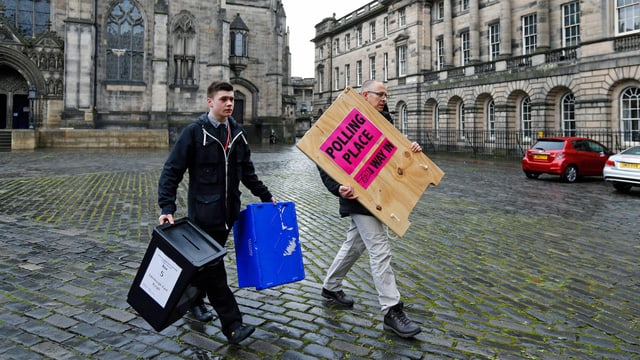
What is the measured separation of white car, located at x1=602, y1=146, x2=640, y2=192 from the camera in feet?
39.2

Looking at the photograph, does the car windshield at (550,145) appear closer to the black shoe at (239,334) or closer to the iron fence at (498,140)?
the iron fence at (498,140)

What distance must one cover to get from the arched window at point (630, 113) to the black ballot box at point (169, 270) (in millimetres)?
24377

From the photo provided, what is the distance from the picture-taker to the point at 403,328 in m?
3.43

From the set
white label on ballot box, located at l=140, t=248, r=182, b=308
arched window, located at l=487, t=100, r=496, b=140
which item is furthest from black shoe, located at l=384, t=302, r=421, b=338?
arched window, located at l=487, t=100, r=496, b=140

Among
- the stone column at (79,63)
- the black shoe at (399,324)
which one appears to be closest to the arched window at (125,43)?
the stone column at (79,63)

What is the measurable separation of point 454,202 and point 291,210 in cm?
748

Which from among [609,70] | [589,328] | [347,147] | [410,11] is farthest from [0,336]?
[410,11]

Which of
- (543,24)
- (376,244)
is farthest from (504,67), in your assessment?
(376,244)

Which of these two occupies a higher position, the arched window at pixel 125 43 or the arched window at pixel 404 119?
the arched window at pixel 125 43

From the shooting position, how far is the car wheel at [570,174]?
15305 mm

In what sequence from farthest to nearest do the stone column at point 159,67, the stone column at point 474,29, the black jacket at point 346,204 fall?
the stone column at point 474,29, the stone column at point 159,67, the black jacket at point 346,204

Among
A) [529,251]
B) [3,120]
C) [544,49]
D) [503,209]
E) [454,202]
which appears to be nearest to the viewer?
[529,251]

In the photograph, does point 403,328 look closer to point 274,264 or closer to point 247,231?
point 274,264

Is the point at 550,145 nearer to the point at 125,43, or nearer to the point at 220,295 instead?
the point at 220,295
